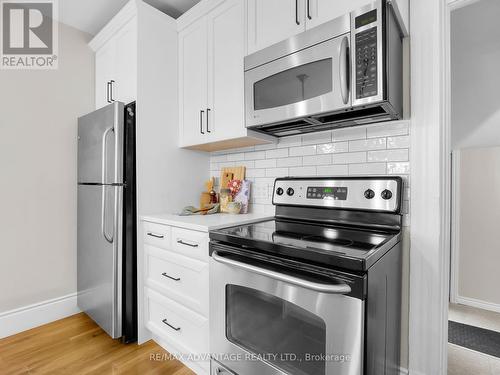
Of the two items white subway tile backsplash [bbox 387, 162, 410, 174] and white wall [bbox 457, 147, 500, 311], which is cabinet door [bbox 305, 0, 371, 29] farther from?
white wall [bbox 457, 147, 500, 311]

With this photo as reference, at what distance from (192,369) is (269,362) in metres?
0.76

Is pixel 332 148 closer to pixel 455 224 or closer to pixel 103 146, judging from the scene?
pixel 103 146

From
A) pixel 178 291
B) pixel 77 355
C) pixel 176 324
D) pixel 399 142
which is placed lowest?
pixel 77 355

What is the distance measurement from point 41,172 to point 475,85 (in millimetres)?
4028

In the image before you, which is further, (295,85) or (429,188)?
(295,85)

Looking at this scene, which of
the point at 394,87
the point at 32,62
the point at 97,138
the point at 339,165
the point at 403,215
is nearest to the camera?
the point at 394,87

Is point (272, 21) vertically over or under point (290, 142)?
over

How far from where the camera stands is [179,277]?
1624 mm

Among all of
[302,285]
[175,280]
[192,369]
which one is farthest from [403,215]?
[192,369]

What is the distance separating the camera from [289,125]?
1616 mm

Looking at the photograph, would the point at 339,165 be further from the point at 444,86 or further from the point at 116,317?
the point at 116,317

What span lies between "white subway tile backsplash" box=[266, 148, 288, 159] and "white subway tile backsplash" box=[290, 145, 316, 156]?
5 centimetres

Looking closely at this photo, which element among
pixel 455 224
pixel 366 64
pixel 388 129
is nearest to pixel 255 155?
pixel 388 129

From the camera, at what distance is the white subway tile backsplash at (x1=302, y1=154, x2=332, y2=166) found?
1.66 m
